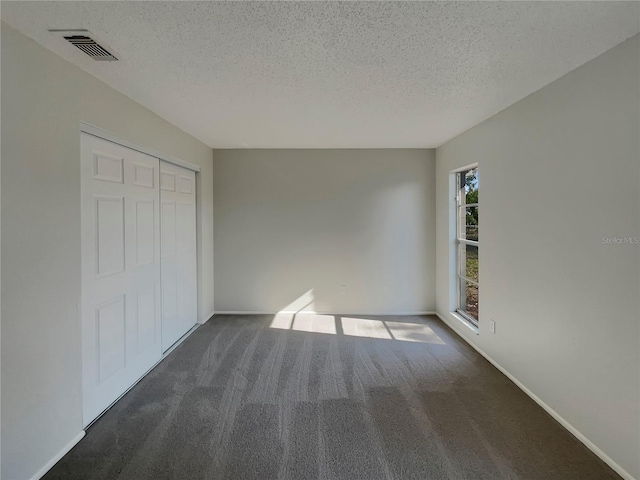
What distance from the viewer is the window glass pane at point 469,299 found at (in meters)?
3.61

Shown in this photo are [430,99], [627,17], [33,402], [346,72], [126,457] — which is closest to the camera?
[627,17]

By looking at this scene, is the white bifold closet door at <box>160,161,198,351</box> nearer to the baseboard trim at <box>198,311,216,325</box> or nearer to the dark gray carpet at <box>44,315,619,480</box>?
the baseboard trim at <box>198,311,216,325</box>

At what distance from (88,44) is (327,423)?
2702 mm

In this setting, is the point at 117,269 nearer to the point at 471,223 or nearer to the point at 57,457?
the point at 57,457

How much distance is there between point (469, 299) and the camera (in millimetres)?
3775

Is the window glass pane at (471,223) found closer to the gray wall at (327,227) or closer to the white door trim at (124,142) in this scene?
the gray wall at (327,227)

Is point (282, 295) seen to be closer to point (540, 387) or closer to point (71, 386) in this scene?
point (71, 386)

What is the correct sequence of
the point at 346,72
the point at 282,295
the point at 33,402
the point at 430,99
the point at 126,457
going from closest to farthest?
the point at 33,402 → the point at 126,457 → the point at 346,72 → the point at 430,99 → the point at 282,295

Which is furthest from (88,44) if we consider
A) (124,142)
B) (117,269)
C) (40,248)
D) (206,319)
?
(206,319)

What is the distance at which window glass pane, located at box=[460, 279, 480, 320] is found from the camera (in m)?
3.61

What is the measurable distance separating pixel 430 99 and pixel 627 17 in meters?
1.19

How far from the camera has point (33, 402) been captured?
164 cm

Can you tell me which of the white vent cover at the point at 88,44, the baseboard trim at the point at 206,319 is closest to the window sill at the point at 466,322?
the baseboard trim at the point at 206,319

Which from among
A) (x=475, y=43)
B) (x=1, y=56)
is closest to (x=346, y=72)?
(x=475, y=43)
